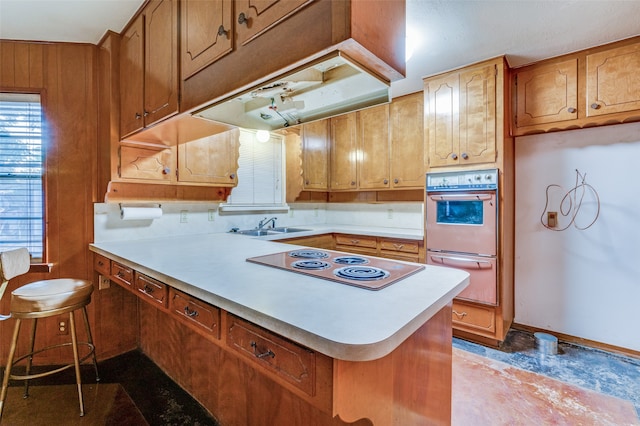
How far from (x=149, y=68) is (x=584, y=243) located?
3513mm

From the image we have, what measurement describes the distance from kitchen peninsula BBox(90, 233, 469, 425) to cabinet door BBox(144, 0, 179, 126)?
80 cm

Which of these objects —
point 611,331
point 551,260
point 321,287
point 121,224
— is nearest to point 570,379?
point 611,331

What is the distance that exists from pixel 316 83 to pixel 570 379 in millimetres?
2539

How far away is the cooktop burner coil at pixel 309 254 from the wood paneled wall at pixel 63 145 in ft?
5.52

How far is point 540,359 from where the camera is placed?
2326 mm

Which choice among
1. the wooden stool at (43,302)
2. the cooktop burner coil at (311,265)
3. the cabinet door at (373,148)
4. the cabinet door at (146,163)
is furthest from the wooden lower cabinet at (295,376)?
the cabinet door at (373,148)

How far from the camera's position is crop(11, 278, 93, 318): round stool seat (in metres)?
1.61

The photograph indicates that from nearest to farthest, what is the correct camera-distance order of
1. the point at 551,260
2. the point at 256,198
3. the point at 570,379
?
the point at 570,379, the point at 551,260, the point at 256,198

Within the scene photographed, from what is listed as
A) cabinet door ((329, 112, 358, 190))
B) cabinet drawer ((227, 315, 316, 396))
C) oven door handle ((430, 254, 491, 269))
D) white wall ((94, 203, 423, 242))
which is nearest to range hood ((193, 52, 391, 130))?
cabinet drawer ((227, 315, 316, 396))

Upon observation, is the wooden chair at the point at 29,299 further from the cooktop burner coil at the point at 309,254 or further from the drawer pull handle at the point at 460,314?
the drawer pull handle at the point at 460,314

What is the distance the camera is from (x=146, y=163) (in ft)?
7.31

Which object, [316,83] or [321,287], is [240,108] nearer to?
[316,83]

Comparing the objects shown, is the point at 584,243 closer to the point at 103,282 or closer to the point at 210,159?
the point at 210,159

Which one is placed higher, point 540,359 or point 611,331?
point 611,331
